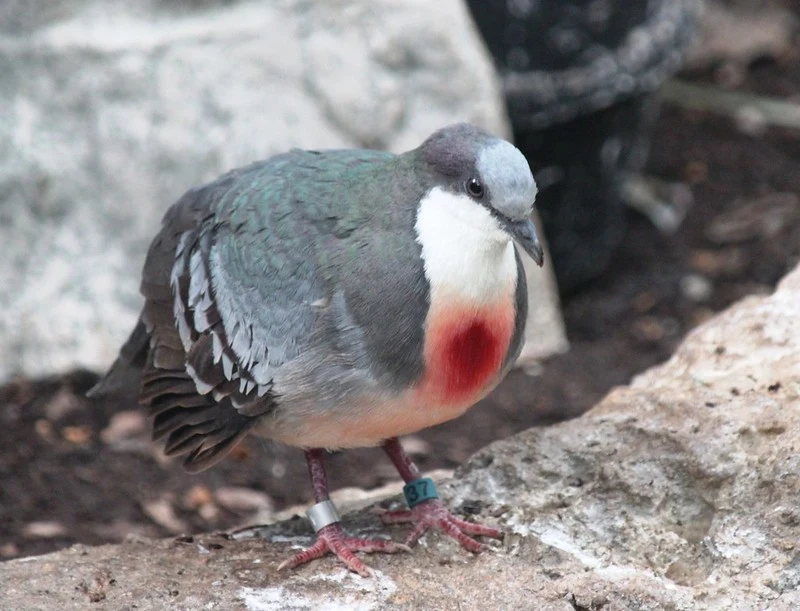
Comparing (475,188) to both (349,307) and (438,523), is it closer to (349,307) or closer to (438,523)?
(349,307)

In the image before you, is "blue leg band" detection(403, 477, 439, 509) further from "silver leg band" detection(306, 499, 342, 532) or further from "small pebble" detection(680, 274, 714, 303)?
"small pebble" detection(680, 274, 714, 303)

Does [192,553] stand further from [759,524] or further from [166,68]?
[166,68]

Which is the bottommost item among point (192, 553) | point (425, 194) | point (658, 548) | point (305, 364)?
point (658, 548)

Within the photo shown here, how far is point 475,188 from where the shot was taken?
9.55ft

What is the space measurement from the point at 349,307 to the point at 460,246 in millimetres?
320

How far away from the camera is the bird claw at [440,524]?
325 cm

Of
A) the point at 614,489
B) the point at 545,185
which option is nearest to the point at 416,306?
the point at 614,489

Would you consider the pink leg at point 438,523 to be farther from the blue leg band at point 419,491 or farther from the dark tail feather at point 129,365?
the dark tail feather at point 129,365

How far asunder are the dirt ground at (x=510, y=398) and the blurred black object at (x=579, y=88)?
464 mm

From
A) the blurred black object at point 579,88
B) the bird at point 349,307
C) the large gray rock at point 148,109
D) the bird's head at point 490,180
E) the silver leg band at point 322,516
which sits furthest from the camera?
the blurred black object at point 579,88

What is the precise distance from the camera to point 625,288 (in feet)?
20.5

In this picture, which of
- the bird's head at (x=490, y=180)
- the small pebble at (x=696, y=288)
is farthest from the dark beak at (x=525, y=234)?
the small pebble at (x=696, y=288)

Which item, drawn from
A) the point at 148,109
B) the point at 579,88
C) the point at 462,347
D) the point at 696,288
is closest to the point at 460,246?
the point at 462,347

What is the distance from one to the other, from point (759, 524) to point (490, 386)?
74cm
